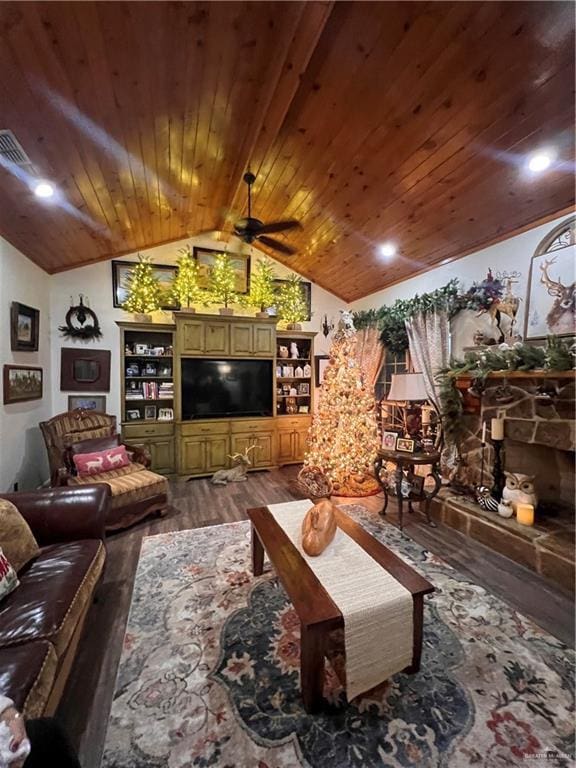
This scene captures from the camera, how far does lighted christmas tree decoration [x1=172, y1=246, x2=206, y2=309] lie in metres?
4.50

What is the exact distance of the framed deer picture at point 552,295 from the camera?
262 cm

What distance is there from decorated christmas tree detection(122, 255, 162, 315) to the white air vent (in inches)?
80.8

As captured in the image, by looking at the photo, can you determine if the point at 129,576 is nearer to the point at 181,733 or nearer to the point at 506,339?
the point at 181,733

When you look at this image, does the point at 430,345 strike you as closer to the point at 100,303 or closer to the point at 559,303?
the point at 559,303

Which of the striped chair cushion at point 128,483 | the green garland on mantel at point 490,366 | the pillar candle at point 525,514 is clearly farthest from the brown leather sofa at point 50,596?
the green garland on mantel at point 490,366

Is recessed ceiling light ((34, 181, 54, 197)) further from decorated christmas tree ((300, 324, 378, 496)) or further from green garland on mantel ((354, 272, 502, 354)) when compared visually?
green garland on mantel ((354, 272, 502, 354))

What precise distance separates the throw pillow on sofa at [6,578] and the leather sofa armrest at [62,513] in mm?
423

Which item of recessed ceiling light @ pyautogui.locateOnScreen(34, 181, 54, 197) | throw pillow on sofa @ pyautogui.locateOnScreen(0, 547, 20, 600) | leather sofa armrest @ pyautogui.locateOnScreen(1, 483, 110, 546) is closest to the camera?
throw pillow on sofa @ pyautogui.locateOnScreen(0, 547, 20, 600)

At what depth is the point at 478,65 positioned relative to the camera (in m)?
1.97

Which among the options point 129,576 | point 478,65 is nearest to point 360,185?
point 478,65

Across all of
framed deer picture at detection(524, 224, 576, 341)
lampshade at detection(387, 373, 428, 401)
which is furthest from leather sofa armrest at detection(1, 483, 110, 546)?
framed deer picture at detection(524, 224, 576, 341)

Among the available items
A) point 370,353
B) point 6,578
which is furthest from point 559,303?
point 6,578

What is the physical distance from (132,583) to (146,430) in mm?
2409

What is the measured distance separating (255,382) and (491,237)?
11.4 ft
